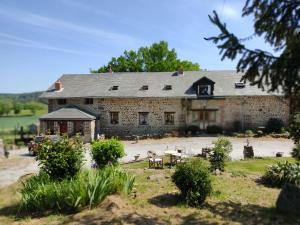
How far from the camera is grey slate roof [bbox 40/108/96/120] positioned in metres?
28.6

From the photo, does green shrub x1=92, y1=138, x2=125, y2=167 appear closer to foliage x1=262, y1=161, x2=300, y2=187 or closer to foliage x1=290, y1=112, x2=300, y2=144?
foliage x1=262, y1=161, x2=300, y2=187

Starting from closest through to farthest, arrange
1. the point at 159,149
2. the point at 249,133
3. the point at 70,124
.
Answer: the point at 159,149 < the point at 249,133 < the point at 70,124

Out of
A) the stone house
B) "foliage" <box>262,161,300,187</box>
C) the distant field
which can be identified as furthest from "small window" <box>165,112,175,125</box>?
"foliage" <box>262,161,300,187</box>

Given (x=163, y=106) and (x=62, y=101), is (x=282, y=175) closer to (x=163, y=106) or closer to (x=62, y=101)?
(x=163, y=106)

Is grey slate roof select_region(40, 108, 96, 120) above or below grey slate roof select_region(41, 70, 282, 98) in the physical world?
below

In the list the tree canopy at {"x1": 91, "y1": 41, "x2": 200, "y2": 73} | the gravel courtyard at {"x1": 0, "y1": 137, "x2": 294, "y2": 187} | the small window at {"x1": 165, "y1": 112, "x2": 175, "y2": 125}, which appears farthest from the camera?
the tree canopy at {"x1": 91, "y1": 41, "x2": 200, "y2": 73}

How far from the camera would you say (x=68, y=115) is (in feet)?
95.1

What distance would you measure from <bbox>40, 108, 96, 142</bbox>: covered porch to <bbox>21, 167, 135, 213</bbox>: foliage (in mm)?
17646

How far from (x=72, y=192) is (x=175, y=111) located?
21.5m

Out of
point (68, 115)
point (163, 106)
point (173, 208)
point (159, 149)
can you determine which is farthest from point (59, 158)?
point (163, 106)

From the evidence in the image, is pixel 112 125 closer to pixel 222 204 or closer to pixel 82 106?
pixel 82 106

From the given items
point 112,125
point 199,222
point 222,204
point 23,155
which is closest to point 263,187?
point 222,204

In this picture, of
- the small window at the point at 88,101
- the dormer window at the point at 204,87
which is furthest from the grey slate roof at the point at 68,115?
the dormer window at the point at 204,87

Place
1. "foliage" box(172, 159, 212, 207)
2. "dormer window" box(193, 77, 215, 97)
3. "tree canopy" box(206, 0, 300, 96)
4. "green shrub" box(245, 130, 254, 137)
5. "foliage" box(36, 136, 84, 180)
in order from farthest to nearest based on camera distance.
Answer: "dormer window" box(193, 77, 215, 97) < "green shrub" box(245, 130, 254, 137) < "foliage" box(36, 136, 84, 180) < "foliage" box(172, 159, 212, 207) < "tree canopy" box(206, 0, 300, 96)
